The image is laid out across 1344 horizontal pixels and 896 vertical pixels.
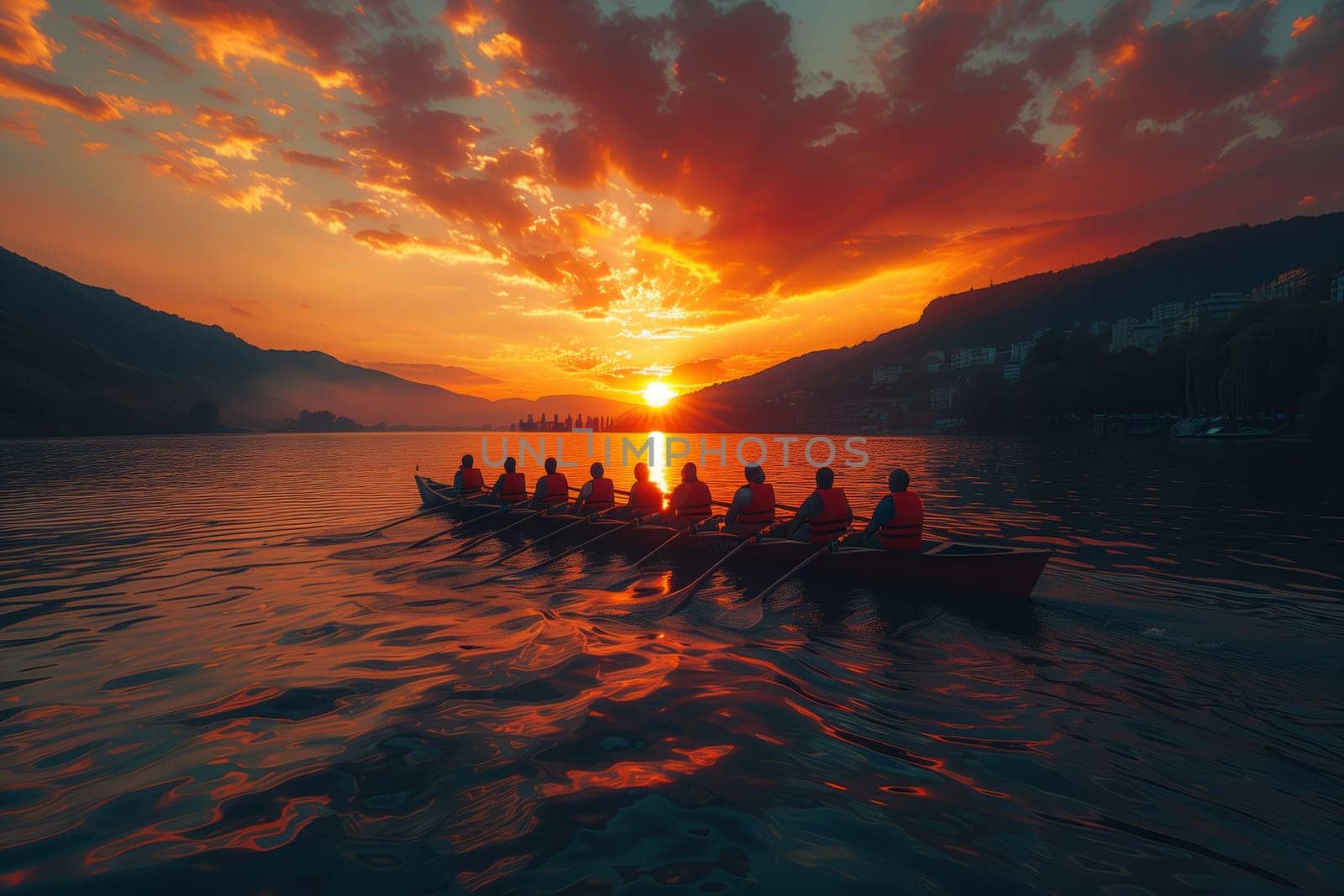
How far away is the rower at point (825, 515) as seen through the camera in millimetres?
12297

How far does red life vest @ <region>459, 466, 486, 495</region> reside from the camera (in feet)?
70.7

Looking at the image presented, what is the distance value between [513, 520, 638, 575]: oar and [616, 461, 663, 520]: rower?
509 millimetres

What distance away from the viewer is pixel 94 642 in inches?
351

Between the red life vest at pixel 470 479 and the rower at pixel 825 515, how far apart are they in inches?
546

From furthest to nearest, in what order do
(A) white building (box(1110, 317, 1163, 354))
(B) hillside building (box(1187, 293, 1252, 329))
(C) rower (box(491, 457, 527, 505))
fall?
(A) white building (box(1110, 317, 1163, 354)) < (B) hillside building (box(1187, 293, 1252, 329)) < (C) rower (box(491, 457, 527, 505))

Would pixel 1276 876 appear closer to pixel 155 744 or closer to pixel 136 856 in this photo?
pixel 136 856

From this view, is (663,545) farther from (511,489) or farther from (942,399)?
(942,399)

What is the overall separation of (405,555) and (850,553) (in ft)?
40.5

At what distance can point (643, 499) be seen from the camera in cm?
1630

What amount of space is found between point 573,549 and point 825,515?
682 centimetres

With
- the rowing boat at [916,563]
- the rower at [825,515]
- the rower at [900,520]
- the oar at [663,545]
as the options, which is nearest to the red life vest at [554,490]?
the oar at [663,545]

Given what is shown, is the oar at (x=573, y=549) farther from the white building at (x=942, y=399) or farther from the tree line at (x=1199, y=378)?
the white building at (x=942, y=399)

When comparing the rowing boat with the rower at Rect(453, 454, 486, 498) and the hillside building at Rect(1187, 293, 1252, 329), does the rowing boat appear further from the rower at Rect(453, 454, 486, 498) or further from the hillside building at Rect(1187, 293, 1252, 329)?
the hillside building at Rect(1187, 293, 1252, 329)

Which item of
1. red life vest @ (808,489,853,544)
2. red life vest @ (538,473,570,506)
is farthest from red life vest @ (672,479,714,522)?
red life vest @ (538,473,570,506)
